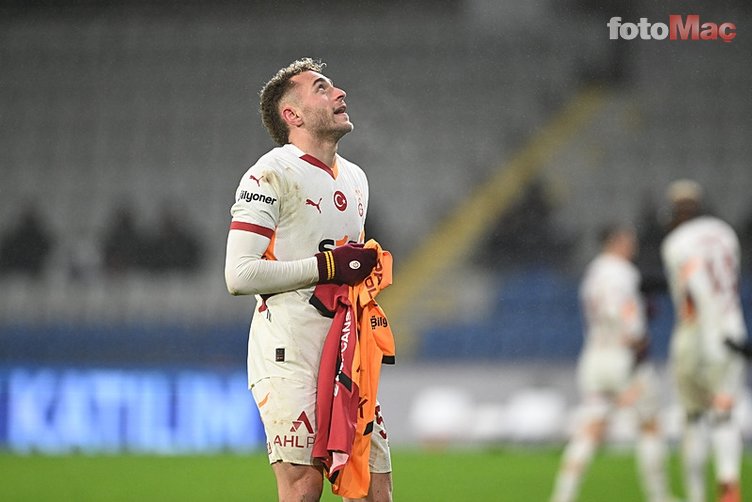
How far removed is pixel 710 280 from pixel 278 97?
3.67 meters

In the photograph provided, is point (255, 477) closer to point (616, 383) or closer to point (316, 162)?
point (616, 383)

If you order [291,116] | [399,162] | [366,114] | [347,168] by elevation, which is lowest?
[347,168]

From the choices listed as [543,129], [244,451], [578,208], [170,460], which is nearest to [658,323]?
[578,208]

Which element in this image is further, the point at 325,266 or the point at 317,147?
the point at 317,147

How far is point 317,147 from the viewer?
3988 mm

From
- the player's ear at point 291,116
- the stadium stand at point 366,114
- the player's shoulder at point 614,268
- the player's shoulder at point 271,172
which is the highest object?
the stadium stand at point 366,114

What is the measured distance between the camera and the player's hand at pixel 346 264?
3.77 m

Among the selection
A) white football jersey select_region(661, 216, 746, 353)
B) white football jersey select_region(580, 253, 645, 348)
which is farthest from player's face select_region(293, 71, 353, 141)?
white football jersey select_region(580, 253, 645, 348)

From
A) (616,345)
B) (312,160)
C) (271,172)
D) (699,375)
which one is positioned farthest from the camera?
(616,345)

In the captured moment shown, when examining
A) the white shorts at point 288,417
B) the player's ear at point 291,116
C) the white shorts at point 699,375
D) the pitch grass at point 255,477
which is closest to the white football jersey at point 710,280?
the white shorts at point 699,375

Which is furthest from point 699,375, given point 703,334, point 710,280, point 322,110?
point 322,110

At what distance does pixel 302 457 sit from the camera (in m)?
3.72

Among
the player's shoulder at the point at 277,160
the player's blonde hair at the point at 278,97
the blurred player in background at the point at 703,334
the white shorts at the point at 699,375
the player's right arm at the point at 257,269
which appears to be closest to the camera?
the player's right arm at the point at 257,269

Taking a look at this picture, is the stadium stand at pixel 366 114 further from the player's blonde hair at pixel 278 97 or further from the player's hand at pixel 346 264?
the player's hand at pixel 346 264
